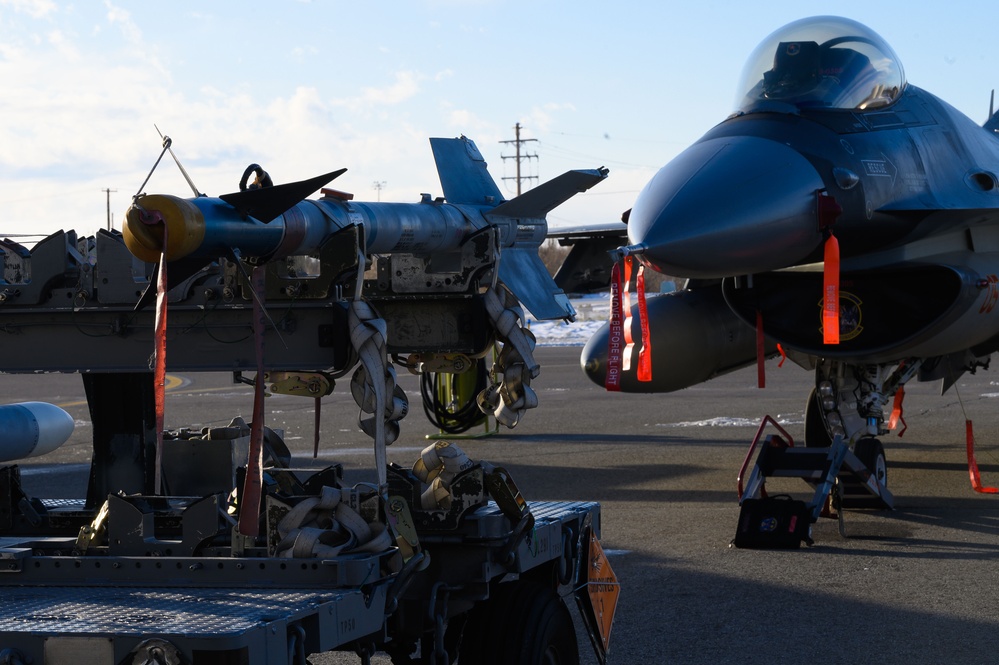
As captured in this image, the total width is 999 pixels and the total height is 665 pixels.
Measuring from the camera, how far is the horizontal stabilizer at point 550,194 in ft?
26.9

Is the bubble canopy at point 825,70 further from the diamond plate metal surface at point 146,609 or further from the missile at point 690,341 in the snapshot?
the diamond plate metal surface at point 146,609

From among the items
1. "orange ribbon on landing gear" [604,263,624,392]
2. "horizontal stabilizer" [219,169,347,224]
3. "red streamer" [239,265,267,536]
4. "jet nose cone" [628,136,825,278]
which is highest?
"jet nose cone" [628,136,825,278]

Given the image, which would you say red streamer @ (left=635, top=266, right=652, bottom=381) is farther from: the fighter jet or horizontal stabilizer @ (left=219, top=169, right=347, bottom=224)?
horizontal stabilizer @ (left=219, top=169, right=347, bottom=224)

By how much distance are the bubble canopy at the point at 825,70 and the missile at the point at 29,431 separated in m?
6.21

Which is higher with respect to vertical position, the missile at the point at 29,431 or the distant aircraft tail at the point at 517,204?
the distant aircraft tail at the point at 517,204

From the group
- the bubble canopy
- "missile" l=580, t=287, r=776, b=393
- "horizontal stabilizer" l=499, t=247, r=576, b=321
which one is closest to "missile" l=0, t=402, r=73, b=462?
"horizontal stabilizer" l=499, t=247, r=576, b=321

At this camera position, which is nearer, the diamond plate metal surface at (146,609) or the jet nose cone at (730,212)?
the diamond plate metal surface at (146,609)

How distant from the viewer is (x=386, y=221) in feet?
21.2

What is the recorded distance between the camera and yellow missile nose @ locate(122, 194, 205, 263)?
3.91 m

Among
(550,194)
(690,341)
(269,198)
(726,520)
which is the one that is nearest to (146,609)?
(269,198)

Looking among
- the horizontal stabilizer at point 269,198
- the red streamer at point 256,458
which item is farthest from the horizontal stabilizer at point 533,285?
the red streamer at point 256,458

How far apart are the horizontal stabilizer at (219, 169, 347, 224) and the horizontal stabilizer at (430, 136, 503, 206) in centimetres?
395

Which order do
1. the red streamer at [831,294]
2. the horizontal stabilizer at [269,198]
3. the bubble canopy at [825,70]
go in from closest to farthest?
the horizontal stabilizer at [269,198] < the red streamer at [831,294] < the bubble canopy at [825,70]

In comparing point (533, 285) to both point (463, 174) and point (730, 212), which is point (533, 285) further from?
point (730, 212)
